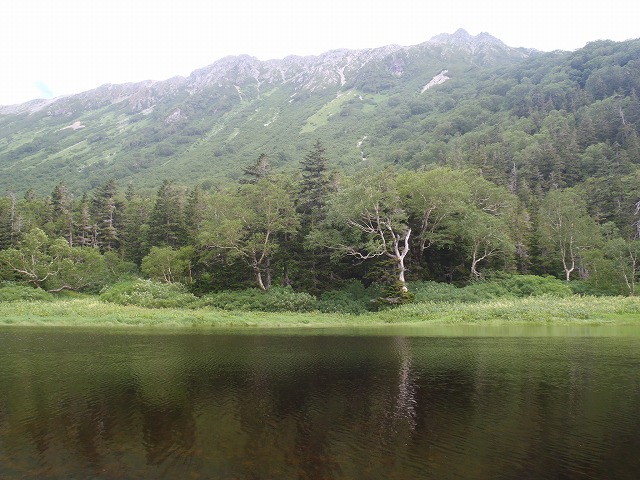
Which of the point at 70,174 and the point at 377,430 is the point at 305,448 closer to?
the point at 377,430

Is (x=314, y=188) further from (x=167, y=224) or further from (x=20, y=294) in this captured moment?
(x=20, y=294)

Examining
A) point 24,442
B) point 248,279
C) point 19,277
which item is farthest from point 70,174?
point 24,442

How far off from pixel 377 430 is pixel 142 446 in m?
5.92

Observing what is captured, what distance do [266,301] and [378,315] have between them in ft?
42.7

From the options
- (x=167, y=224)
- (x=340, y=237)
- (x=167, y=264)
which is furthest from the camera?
(x=167, y=224)

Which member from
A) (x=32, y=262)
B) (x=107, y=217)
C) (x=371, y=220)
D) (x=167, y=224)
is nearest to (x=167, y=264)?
(x=167, y=224)

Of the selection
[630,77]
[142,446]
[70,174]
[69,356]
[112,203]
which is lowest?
[69,356]

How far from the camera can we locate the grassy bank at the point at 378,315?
3969 centimetres

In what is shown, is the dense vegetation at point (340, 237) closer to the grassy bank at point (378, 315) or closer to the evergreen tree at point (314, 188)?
the evergreen tree at point (314, 188)

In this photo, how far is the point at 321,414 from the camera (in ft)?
43.0

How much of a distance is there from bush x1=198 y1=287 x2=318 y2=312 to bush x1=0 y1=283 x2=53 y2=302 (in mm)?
21298

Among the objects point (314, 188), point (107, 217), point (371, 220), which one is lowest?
point (371, 220)

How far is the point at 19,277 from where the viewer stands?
59531 millimetres

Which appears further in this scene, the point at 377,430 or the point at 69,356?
the point at 69,356
